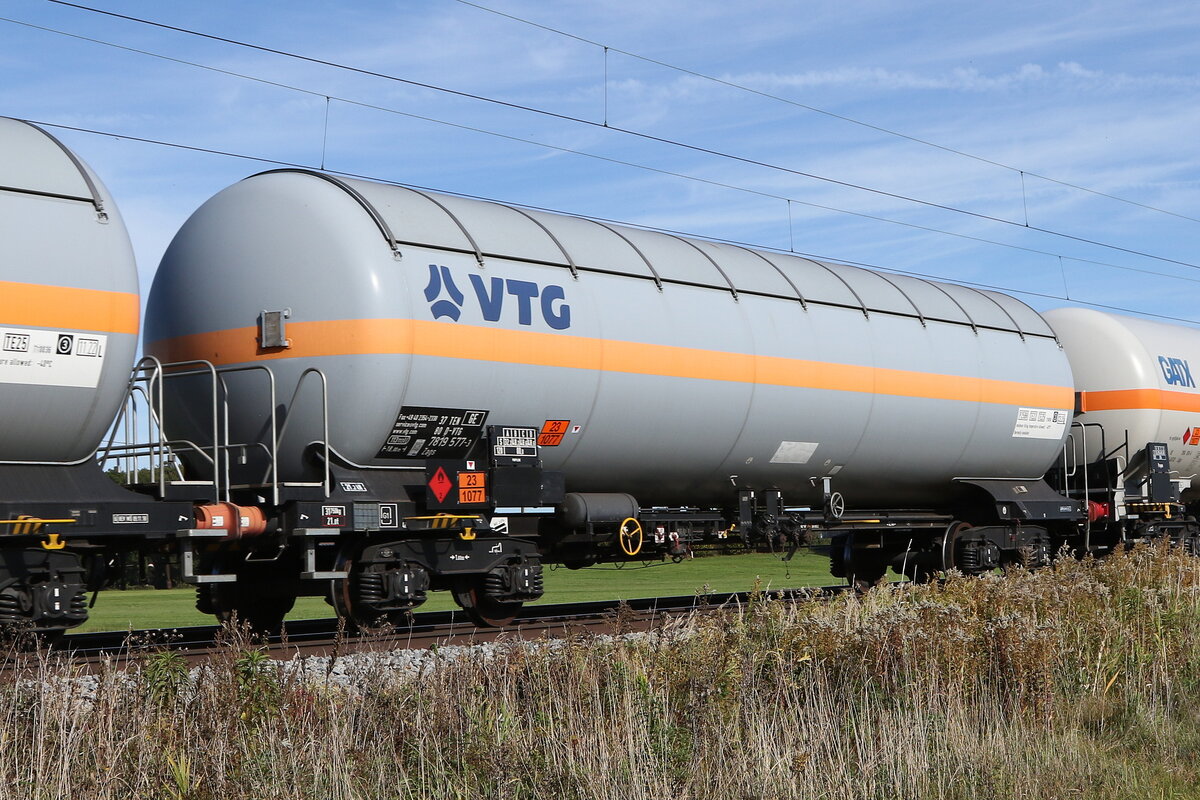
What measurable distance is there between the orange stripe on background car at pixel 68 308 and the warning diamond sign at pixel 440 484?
3.01 m

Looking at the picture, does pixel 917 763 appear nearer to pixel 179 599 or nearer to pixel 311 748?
pixel 311 748

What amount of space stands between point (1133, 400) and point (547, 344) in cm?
1105

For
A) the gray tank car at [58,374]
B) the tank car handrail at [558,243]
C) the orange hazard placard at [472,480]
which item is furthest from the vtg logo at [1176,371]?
the gray tank car at [58,374]

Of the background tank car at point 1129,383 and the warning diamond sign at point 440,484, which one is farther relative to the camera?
the background tank car at point 1129,383

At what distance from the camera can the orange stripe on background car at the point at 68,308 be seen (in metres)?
8.80

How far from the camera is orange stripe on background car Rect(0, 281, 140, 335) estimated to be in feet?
28.9

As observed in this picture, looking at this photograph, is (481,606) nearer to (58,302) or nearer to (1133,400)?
(58,302)

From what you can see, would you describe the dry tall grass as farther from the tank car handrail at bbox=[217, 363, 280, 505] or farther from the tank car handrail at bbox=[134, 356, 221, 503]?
the tank car handrail at bbox=[134, 356, 221, 503]

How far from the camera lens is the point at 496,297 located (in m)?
11.5

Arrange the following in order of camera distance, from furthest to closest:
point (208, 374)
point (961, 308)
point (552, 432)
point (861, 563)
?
point (861, 563) < point (961, 308) < point (552, 432) < point (208, 374)

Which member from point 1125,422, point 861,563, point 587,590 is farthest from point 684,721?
point 587,590

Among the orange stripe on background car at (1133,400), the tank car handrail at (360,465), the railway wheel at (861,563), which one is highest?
the orange stripe on background car at (1133,400)

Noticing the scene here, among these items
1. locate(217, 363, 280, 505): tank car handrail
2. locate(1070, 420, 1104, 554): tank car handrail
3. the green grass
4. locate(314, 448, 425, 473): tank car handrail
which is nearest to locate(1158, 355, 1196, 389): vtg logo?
locate(1070, 420, 1104, 554): tank car handrail

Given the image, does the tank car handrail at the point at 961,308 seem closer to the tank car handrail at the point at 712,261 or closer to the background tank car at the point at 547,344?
the background tank car at the point at 547,344
